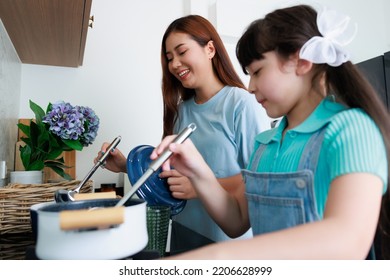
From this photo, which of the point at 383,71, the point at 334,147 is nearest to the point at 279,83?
the point at 334,147

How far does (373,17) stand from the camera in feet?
7.30

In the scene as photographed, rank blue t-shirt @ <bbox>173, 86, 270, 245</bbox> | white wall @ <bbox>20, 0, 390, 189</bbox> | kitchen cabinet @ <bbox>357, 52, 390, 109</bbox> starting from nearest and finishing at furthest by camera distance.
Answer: blue t-shirt @ <bbox>173, 86, 270, 245</bbox> < white wall @ <bbox>20, 0, 390, 189</bbox> < kitchen cabinet @ <bbox>357, 52, 390, 109</bbox>

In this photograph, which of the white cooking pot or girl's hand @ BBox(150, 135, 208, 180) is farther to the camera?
girl's hand @ BBox(150, 135, 208, 180)

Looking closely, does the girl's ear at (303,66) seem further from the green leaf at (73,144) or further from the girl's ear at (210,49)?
the green leaf at (73,144)

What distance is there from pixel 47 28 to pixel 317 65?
934 mm

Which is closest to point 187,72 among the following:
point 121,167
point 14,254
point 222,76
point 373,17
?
point 222,76

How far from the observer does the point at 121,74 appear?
154 centimetres

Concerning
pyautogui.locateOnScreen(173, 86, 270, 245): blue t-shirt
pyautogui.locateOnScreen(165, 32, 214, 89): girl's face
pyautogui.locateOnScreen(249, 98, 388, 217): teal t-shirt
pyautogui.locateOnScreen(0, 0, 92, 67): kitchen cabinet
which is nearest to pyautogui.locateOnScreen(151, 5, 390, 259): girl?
pyautogui.locateOnScreen(249, 98, 388, 217): teal t-shirt

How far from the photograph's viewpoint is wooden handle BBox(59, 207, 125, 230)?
292 mm

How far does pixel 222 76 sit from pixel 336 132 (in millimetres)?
571

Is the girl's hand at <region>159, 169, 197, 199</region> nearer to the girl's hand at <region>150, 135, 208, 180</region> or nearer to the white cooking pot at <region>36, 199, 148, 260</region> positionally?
the girl's hand at <region>150, 135, 208, 180</region>

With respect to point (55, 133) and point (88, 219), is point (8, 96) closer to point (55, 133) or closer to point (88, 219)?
point (55, 133)

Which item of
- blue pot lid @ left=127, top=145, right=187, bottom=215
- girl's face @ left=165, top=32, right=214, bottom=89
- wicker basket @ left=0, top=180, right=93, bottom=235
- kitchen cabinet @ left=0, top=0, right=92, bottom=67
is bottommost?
wicker basket @ left=0, top=180, right=93, bottom=235

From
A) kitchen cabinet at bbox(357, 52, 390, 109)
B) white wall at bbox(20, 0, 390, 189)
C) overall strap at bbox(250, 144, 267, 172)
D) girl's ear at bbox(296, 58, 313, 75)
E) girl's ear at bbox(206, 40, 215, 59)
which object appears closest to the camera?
girl's ear at bbox(296, 58, 313, 75)
